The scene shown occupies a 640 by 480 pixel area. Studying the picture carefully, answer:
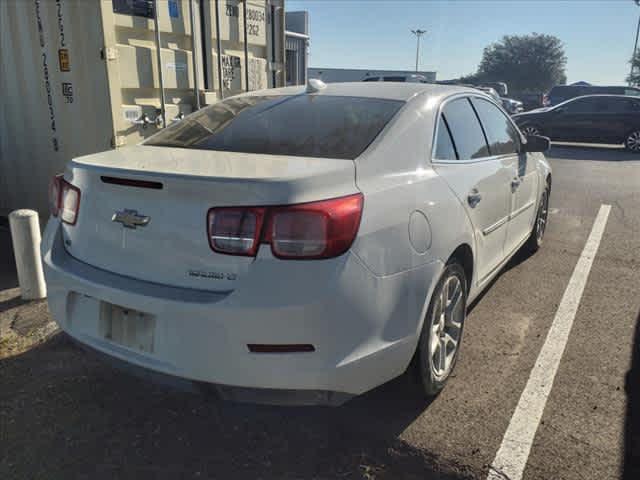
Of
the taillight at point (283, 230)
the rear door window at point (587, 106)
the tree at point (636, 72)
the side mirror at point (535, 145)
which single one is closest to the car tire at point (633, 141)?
the rear door window at point (587, 106)

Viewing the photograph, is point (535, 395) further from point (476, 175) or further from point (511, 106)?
point (511, 106)

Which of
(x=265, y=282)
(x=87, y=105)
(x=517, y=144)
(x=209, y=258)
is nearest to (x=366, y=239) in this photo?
(x=265, y=282)

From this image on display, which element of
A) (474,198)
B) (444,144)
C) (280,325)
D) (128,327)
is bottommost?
(128,327)

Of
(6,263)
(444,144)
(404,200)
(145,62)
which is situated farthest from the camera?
(6,263)

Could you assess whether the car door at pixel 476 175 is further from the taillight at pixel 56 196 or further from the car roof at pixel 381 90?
the taillight at pixel 56 196

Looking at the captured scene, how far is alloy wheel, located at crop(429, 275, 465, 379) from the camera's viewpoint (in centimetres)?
279

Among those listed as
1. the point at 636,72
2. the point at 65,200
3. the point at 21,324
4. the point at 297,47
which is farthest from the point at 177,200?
the point at 636,72

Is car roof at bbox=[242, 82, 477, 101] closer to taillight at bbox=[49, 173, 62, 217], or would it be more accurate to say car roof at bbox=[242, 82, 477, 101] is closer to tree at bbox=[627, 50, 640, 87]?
taillight at bbox=[49, 173, 62, 217]

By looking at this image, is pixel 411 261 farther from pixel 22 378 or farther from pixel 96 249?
pixel 22 378

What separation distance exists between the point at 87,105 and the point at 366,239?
362 centimetres

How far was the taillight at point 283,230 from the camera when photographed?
208 cm

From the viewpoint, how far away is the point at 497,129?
13.3ft

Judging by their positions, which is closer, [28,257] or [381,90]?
[381,90]

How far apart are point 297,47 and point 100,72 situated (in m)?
5.27
